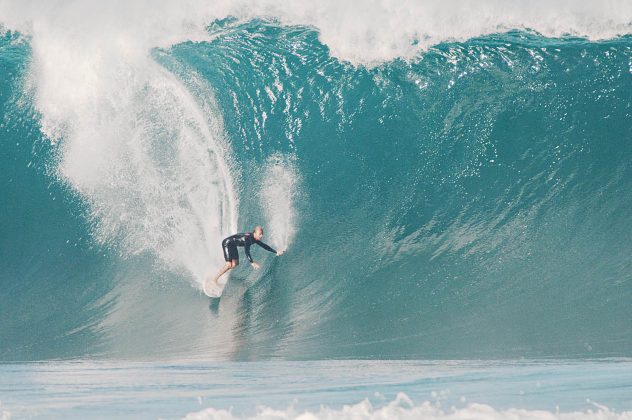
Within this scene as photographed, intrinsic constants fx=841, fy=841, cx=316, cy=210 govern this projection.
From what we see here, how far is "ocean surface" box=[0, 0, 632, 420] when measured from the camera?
8.13 m

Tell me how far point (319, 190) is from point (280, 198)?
612mm

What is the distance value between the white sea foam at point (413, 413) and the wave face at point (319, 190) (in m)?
2.59

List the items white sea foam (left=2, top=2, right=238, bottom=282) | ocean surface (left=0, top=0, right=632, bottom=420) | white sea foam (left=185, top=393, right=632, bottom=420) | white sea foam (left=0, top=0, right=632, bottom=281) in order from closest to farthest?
white sea foam (left=185, top=393, right=632, bottom=420) → ocean surface (left=0, top=0, right=632, bottom=420) → white sea foam (left=2, top=2, right=238, bottom=282) → white sea foam (left=0, top=0, right=632, bottom=281)

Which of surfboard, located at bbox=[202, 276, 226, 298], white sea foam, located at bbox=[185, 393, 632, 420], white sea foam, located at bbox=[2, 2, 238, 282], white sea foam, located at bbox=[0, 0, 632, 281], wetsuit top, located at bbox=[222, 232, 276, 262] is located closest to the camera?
white sea foam, located at bbox=[185, 393, 632, 420]

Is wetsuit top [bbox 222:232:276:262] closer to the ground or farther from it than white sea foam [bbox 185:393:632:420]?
farther from it

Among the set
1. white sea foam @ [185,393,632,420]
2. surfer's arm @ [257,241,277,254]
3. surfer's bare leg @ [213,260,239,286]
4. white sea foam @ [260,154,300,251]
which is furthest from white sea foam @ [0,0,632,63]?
white sea foam @ [185,393,632,420]

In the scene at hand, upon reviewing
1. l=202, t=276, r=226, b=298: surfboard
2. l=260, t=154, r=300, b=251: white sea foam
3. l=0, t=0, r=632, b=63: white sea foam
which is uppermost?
l=0, t=0, r=632, b=63: white sea foam

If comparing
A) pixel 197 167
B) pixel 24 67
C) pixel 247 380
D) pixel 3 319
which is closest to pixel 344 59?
pixel 197 167

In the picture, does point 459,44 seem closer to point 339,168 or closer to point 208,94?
point 339,168

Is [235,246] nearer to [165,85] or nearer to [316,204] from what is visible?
[316,204]

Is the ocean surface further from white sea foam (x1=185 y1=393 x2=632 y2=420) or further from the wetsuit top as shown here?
the wetsuit top

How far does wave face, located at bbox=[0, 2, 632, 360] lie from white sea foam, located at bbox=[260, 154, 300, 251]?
0.10ft

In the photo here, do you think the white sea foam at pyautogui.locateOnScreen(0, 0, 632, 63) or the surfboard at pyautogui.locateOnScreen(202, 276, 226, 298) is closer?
the surfboard at pyautogui.locateOnScreen(202, 276, 226, 298)

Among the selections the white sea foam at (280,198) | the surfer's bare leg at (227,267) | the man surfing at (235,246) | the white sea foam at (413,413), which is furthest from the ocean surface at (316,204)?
the man surfing at (235,246)
